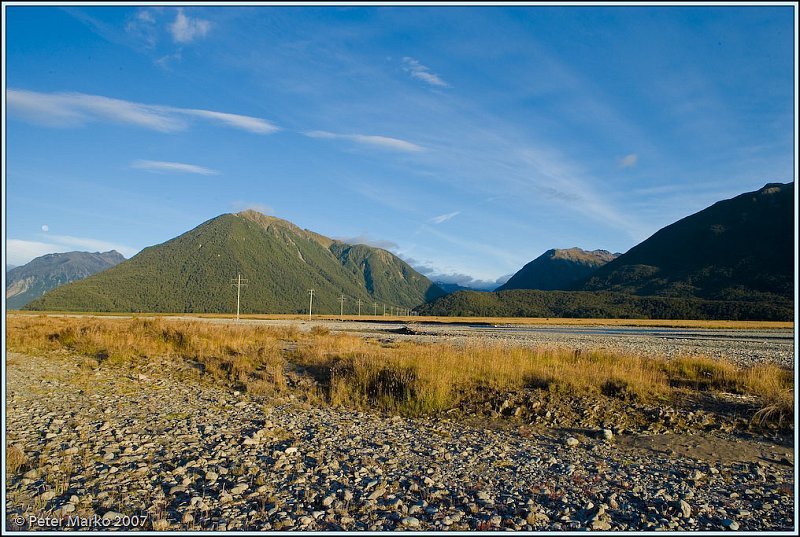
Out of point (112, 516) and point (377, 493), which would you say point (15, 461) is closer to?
point (112, 516)

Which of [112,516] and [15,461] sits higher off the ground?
[15,461]

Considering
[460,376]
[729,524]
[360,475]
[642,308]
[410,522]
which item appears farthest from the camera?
[642,308]

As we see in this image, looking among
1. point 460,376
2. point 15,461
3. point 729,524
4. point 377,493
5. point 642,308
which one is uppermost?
point 460,376

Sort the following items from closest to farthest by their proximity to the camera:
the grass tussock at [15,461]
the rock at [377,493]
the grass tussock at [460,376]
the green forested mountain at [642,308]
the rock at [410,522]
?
the rock at [410,522]
the rock at [377,493]
the grass tussock at [15,461]
the grass tussock at [460,376]
the green forested mountain at [642,308]

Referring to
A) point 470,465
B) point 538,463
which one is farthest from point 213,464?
point 538,463

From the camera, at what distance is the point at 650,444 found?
9547 mm

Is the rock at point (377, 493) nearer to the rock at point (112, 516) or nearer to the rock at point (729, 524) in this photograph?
the rock at point (112, 516)

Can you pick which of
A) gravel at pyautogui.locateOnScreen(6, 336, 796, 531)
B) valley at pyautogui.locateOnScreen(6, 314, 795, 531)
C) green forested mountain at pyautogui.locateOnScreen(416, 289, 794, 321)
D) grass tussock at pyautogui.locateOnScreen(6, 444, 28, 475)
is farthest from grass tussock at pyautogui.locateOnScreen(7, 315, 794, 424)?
green forested mountain at pyautogui.locateOnScreen(416, 289, 794, 321)

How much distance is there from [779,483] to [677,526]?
3.01m

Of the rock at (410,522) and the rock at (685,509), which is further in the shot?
the rock at (685,509)

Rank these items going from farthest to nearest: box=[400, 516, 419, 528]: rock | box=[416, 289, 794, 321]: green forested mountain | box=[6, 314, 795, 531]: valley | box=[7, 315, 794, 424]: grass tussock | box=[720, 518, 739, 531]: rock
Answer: box=[416, 289, 794, 321]: green forested mountain
box=[7, 315, 794, 424]: grass tussock
box=[6, 314, 795, 531]: valley
box=[720, 518, 739, 531]: rock
box=[400, 516, 419, 528]: rock

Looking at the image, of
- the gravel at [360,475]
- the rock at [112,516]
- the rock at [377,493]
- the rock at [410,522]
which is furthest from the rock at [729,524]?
the rock at [112,516]

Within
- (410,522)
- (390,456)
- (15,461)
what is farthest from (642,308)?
(15,461)

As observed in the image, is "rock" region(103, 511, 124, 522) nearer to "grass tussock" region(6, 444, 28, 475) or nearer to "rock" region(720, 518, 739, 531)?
"grass tussock" region(6, 444, 28, 475)
